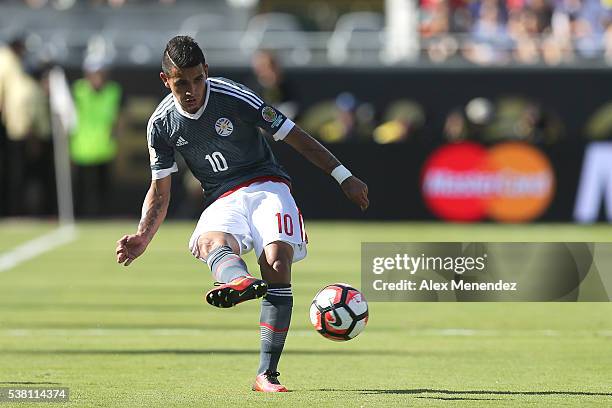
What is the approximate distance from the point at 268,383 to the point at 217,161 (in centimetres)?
131

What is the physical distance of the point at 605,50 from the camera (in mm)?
24797

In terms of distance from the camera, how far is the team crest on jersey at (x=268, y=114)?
24.9 ft

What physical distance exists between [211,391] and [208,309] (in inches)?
185

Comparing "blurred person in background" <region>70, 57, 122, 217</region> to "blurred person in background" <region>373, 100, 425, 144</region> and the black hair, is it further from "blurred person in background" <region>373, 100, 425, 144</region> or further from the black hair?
the black hair

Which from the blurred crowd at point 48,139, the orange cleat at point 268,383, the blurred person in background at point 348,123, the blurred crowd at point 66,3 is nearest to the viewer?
the orange cleat at point 268,383

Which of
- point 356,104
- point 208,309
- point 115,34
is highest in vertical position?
point 115,34

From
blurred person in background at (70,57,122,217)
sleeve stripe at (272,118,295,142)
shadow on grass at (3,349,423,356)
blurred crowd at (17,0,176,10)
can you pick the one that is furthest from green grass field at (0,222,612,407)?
blurred crowd at (17,0,176,10)

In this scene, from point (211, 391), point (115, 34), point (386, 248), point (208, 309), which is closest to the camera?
point (211, 391)

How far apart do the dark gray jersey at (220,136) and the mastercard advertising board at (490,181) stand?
13.5m

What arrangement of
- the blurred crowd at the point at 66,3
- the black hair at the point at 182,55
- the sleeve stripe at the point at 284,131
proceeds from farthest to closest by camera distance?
the blurred crowd at the point at 66,3 < the sleeve stripe at the point at 284,131 < the black hair at the point at 182,55

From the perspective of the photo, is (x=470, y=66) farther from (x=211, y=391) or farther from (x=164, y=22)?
(x=211, y=391)

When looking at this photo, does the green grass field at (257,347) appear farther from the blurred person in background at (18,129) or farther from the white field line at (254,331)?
the blurred person in background at (18,129)

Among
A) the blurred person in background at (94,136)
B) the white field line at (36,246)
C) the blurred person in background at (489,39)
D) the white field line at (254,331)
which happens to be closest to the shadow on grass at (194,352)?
the white field line at (254,331)

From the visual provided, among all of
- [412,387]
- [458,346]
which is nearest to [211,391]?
[412,387]
